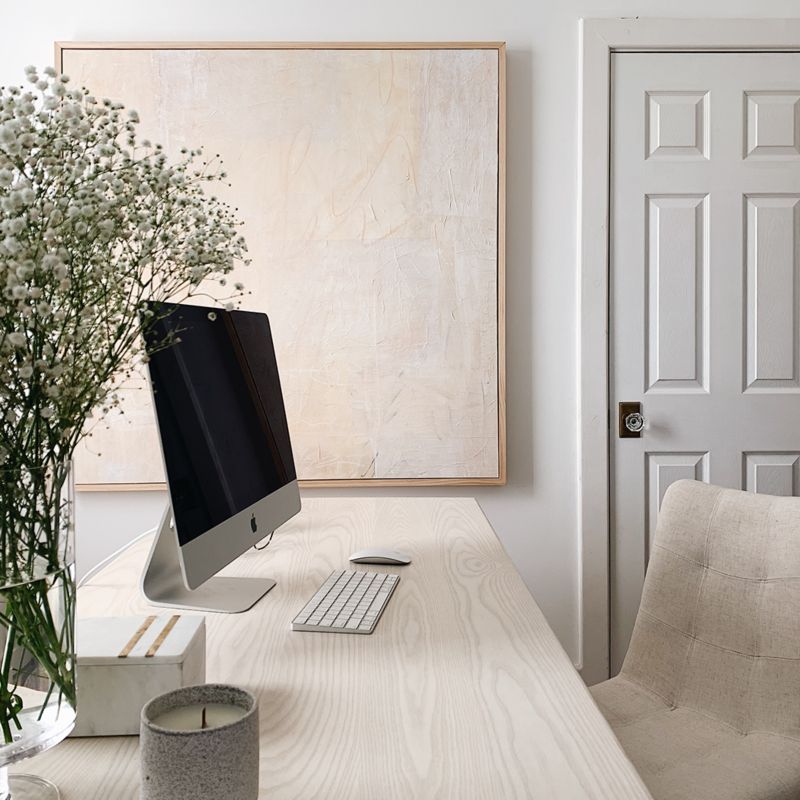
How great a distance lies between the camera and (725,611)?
55.5 inches

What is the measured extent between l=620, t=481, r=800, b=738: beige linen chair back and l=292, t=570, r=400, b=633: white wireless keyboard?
1.74 ft

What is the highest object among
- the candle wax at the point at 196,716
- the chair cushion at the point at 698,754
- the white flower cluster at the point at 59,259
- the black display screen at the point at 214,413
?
the white flower cluster at the point at 59,259

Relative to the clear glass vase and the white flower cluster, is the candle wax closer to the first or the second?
the clear glass vase

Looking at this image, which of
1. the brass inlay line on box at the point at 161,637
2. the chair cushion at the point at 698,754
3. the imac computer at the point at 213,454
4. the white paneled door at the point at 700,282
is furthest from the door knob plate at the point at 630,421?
the brass inlay line on box at the point at 161,637

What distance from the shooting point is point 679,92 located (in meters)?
2.47

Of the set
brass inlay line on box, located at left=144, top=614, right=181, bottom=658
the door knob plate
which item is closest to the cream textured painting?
the door knob plate

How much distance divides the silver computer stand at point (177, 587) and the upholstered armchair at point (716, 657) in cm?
64

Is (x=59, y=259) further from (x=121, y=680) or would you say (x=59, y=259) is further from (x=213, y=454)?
(x=213, y=454)

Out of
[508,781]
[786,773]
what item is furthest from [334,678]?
[786,773]

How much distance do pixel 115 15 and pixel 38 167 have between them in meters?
2.08

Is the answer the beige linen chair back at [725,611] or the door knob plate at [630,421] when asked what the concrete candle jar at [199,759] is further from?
the door knob plate at [630,421]

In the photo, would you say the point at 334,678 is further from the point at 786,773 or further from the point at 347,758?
the point at 786,773

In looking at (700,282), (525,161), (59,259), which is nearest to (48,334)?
(59,259)

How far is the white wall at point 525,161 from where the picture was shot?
244 centimetres
